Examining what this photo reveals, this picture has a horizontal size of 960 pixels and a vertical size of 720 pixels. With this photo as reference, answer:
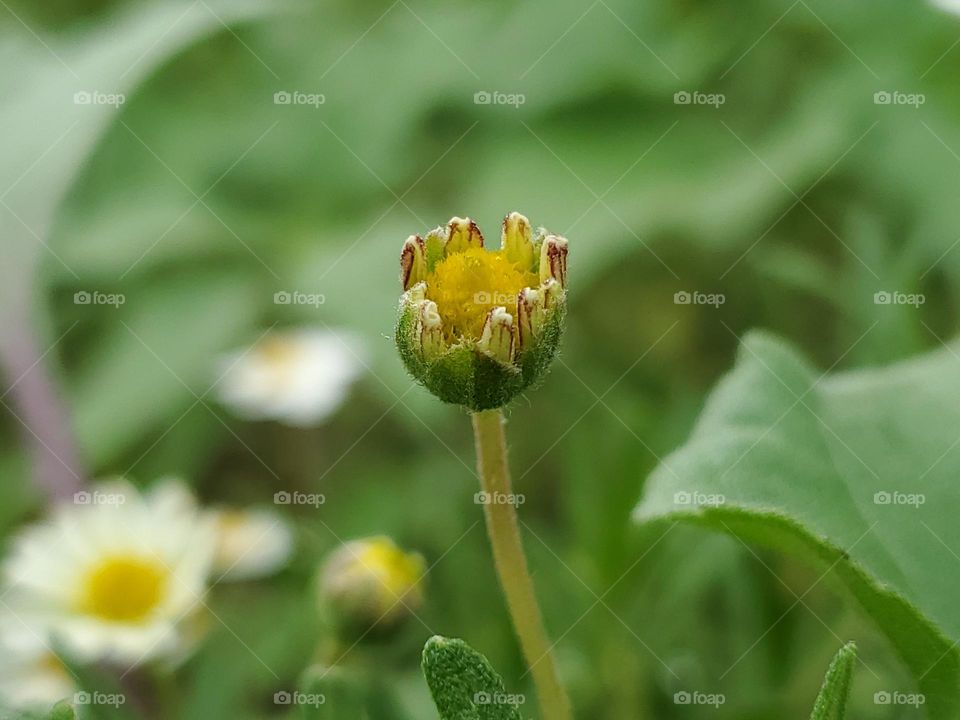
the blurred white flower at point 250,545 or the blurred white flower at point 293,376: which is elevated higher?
the blurred white flower at point 293,376

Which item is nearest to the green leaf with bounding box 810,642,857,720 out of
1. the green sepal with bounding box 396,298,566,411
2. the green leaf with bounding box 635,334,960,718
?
the green leaf with bounding box 635,334,960,718

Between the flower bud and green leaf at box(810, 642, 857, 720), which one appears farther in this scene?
the flower bud

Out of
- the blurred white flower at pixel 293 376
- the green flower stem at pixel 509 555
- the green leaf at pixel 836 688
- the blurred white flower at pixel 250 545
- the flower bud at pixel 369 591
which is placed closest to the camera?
the green leaf at pixel 836 688

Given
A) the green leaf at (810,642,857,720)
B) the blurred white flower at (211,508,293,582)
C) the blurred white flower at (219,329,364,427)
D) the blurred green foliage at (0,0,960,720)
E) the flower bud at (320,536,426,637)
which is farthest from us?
the blurred white flower at (219,329,364,427)

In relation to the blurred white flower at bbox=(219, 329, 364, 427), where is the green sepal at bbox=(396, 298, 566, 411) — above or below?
below

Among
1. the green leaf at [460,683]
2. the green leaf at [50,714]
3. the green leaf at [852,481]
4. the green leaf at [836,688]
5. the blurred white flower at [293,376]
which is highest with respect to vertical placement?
the blurred white flower at [293,376]

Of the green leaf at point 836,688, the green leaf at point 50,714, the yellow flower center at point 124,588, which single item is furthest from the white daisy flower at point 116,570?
the green leaf at point 836,688

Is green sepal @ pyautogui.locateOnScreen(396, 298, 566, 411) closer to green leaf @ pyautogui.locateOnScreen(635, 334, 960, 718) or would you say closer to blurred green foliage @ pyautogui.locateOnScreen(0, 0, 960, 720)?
green leaf @ pyautogui.locateOnScreen(635, 334, 960, 718)

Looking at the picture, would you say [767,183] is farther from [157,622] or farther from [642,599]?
[157,622]

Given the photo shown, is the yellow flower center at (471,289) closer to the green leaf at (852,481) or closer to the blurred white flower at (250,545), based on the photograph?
the green leaf at (852,481)
